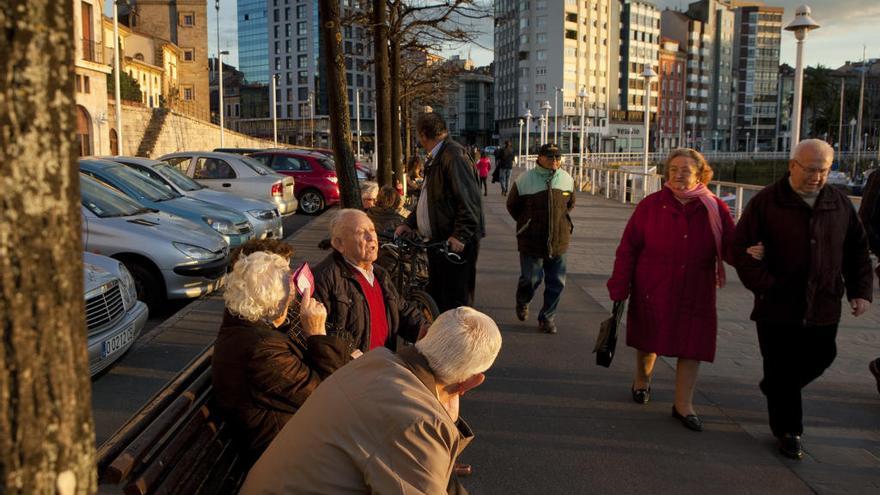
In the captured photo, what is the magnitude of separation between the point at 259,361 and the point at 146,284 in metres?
6.11

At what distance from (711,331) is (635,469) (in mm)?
1219

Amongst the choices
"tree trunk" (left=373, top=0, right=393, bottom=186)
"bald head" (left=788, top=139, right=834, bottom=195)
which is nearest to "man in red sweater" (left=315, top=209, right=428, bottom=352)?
"bald head" (left=788, top=139, right=834, bottom=195)

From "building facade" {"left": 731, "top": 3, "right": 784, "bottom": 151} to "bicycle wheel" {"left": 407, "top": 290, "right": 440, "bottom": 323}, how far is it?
155449mm

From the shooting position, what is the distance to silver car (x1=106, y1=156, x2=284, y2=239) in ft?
43.7

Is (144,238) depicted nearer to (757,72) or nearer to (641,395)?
(641,395)

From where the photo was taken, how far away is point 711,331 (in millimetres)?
5191

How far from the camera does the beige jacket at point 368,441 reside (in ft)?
7.29

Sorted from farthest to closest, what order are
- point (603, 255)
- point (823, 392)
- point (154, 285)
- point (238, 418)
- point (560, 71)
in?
point (560, 71)
point (603, 255)
point (154, 285)
point (823, 392)
point (238, 418)

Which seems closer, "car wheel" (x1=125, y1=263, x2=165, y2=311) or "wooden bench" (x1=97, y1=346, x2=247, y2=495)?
"wooden bench" (x1=97, y1=346, x2=247, y2=495)

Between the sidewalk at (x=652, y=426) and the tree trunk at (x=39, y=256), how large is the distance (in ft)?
10.5

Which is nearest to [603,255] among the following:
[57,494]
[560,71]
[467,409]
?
[467,409]

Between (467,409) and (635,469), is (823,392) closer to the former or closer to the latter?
(635,469)

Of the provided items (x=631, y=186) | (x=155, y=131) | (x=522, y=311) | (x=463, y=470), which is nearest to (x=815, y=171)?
(x=463, y=470)

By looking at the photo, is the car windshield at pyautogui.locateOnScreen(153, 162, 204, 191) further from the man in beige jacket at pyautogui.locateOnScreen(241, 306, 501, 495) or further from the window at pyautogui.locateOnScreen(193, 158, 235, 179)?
the man in beige jacket at pyautogui.locateOnScreen(241, 306, 501, 495)
